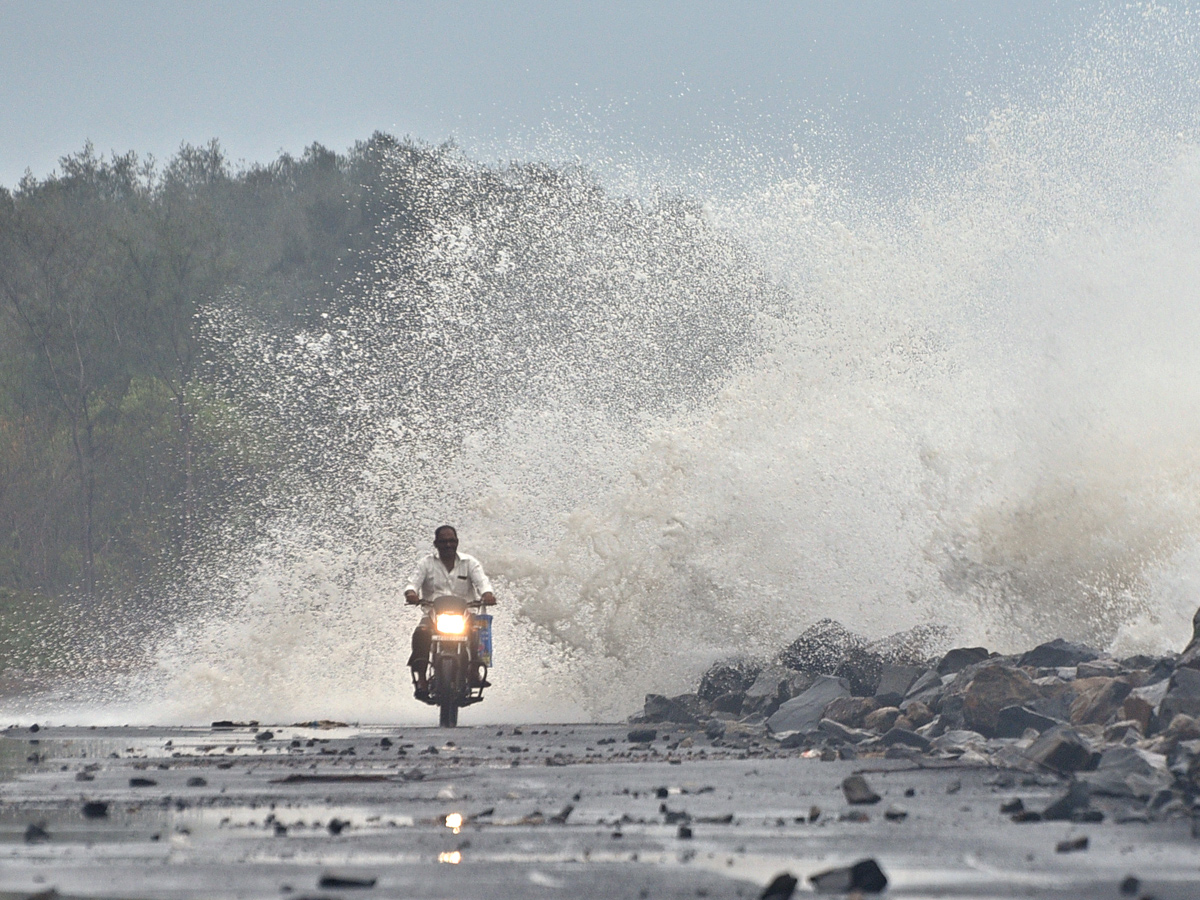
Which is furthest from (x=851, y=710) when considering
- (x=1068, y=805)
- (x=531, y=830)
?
(x=531, y=830)

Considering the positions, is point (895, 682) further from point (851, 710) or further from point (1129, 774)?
point (1129, 774)

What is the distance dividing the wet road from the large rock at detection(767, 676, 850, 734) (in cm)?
199

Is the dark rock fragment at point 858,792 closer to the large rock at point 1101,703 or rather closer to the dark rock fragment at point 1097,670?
the large rock at point 1101,703

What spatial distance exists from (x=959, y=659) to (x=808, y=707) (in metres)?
1.57

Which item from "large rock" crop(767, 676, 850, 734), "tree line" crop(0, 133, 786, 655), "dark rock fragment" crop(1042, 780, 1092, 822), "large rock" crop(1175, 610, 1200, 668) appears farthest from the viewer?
"tree line" crop(0, 133, 786, 655)

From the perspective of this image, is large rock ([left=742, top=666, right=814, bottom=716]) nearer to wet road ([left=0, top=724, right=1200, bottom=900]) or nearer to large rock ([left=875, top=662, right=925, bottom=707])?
large rock ([left=875, top=662, right=925, bottom=707])

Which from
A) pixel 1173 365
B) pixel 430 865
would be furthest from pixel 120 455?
pixel 430 865

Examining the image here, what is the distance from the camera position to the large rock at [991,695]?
12672mm

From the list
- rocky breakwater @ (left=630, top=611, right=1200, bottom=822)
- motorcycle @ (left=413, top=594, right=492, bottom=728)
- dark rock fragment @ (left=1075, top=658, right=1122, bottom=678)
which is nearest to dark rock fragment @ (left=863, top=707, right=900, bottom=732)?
rocky breakwater @ (left=630, top=611, right=1200, bottom=822)

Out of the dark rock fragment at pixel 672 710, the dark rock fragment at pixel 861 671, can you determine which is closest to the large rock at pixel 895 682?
the dark rock fragment at pixel 861 671

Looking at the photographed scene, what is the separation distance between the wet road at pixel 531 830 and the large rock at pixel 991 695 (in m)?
1.32

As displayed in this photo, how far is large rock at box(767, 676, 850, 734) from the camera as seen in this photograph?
14.8 m

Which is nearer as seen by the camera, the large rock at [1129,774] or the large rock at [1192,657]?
the large rock at [1129,774]

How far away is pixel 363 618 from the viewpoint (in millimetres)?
22094
